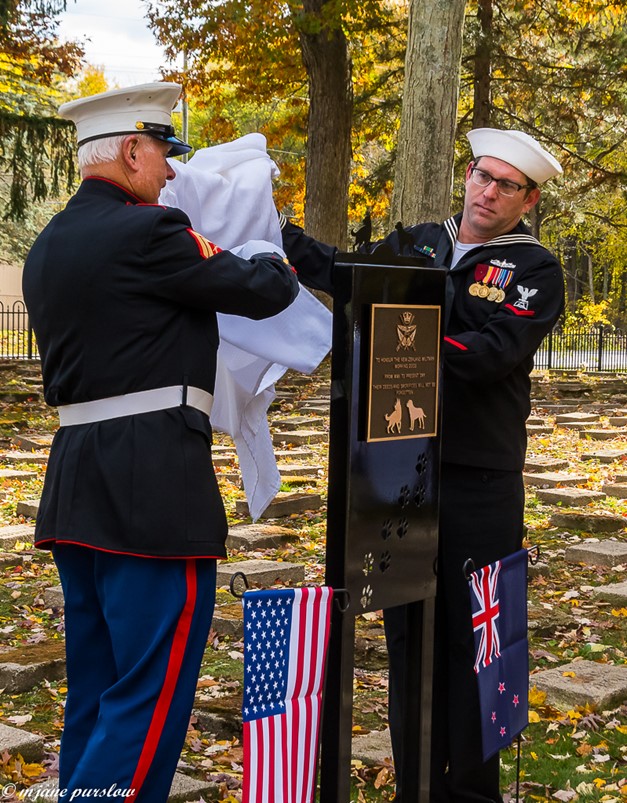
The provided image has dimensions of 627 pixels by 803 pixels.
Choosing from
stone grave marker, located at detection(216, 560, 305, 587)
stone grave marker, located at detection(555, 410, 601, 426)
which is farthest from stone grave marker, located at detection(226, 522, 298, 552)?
stone grave marker, located at detection(555, 410, 601, 426)

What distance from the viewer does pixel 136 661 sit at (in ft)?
9.55

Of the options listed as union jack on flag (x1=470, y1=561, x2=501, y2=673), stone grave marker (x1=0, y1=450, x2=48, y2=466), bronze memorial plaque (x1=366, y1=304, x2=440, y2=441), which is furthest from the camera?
stone grave marker (x1=0, y1=450, x2=48, y2=466)

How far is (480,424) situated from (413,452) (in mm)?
385

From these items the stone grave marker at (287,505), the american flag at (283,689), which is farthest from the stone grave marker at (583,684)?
the stone grave marker at (287,505)

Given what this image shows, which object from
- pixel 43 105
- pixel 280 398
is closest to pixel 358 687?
pixel 280 398

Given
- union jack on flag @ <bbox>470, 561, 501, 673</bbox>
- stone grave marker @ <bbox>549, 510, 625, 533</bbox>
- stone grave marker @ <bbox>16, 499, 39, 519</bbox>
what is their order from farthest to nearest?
stone grave marker @ <bbox>549, 510, 625, 533</bbox>
stone grave marker @ <bbox>16, 499, 39, 519</bbox>
union jack on flag @ <bbox>470, 561, 501, 673</bbox>

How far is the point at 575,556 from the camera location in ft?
25.0

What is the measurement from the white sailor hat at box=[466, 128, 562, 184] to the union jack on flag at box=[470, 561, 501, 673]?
1.23 metres

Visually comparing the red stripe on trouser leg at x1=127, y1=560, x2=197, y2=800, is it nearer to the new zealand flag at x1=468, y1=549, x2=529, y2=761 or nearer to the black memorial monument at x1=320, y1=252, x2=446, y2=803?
the black memorial monument at x1=320, y1=252, x2=446, y2=803

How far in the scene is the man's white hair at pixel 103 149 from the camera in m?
3.01

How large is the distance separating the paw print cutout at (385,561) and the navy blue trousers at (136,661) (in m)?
0.47

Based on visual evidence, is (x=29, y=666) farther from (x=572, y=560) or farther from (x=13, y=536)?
(x=572, y=560)

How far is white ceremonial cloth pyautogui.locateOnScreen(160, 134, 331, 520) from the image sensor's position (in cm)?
367

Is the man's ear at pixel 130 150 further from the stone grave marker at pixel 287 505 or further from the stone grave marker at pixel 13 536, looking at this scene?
the stone grave marker at pixel 287 505
